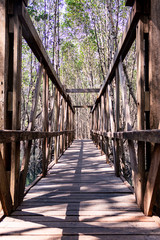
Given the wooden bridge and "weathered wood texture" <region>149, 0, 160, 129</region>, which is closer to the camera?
the wooden bridge

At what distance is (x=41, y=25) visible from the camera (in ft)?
36.3

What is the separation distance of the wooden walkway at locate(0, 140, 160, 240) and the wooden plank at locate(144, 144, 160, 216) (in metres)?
0.10

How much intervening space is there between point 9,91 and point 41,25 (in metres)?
9.96

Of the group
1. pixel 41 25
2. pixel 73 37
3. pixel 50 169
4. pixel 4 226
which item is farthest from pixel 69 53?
pixel 4 226

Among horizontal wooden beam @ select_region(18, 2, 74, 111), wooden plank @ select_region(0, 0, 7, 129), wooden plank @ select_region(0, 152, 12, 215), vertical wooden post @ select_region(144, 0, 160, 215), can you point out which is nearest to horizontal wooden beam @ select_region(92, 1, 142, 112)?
vertical wooden post @ select_region(144, 0, 160, 215)

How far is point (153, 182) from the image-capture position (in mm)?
1750

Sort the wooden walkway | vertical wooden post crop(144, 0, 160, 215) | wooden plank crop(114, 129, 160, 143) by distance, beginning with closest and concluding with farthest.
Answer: wooden plank crop(114, 129, 160, 143)
the wooden walkway
vertical wooden post crop(144, 0, 160, 215)

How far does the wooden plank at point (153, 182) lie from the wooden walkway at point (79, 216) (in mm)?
101

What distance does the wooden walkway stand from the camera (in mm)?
1656

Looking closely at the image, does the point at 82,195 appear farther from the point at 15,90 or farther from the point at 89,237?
the point at 15,90

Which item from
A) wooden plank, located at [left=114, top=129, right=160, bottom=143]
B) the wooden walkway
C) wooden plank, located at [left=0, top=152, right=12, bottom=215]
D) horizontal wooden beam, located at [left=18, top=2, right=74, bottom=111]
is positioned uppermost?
horizontal wooden beam, located at [left=18, top=2, right=74, bottom=111]

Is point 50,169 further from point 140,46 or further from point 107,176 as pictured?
point 140,46

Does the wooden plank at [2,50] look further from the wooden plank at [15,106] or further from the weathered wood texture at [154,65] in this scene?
the weathered wood texture at [154,65]

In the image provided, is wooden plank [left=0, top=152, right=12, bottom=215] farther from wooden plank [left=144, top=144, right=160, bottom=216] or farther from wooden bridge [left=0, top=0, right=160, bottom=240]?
wooden plank [left=144, top=144, right=160, bottom=216]
